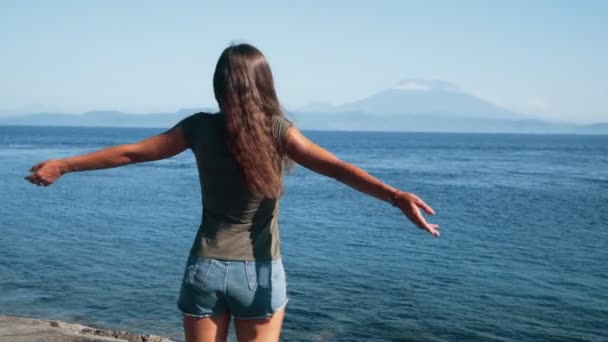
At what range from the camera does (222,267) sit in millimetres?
3113

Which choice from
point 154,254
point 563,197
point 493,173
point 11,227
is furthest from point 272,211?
point 493,173

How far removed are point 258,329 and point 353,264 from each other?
19.1m

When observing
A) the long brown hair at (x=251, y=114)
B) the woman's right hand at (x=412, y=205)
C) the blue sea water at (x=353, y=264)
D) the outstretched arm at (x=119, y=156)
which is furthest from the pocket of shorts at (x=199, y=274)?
the blue sea water at (x=353, y=264)

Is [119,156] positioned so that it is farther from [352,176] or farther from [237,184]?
[352,176]

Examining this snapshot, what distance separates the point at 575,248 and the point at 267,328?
25333 millimetres

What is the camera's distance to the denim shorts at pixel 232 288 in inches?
122

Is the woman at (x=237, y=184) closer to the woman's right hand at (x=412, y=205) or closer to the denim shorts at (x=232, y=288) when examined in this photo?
the denim shorts at (x=232, y=288)

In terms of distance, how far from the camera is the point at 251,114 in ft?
9.98

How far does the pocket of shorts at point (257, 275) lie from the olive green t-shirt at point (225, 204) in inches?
1.3

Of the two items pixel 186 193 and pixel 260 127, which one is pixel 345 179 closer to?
pixel 260 127

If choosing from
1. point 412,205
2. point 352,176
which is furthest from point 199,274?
point 412,205

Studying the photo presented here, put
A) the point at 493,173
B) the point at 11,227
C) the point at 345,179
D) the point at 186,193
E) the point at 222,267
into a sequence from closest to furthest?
the point at 345,179 < the point at 222,267 < the point at 11,227 < the point at 186,193 < the point at 493,173

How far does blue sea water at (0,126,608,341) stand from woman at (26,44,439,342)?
11.4 meters

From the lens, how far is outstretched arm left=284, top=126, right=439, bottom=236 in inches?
113
